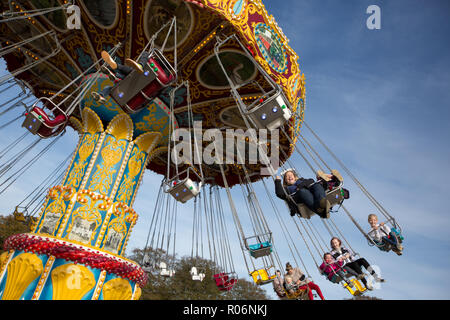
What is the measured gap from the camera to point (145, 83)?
6.07 meters

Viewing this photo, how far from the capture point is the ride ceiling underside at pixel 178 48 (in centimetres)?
679

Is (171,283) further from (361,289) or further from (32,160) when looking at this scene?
(361,289)

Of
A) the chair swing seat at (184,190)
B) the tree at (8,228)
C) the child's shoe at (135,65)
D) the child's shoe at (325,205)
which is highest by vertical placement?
the tree at (8,228)

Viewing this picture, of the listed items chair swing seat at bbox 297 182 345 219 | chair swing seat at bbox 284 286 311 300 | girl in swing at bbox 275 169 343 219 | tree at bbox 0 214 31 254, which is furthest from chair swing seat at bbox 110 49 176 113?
tree at bbox 0 214 31 254

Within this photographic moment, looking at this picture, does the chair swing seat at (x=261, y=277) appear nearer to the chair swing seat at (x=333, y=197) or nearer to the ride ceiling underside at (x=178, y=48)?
the chair swing seat at (x=333, y=197)

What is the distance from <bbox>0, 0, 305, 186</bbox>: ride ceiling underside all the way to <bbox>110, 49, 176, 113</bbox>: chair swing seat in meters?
1.37

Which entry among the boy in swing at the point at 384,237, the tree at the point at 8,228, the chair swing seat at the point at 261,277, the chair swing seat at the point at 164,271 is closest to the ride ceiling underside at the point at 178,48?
the boy in swing at the point at 384,237

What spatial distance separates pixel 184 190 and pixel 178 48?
3.52 metres

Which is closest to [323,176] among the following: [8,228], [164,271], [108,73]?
[108,73]

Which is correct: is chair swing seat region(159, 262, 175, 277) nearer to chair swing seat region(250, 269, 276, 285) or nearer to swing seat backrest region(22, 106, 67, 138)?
chair swing seat region(250, 269, 276, 285)

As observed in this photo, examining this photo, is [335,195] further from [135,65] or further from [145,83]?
[135,65]

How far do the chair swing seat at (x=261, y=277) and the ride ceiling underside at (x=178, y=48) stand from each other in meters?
3.93
